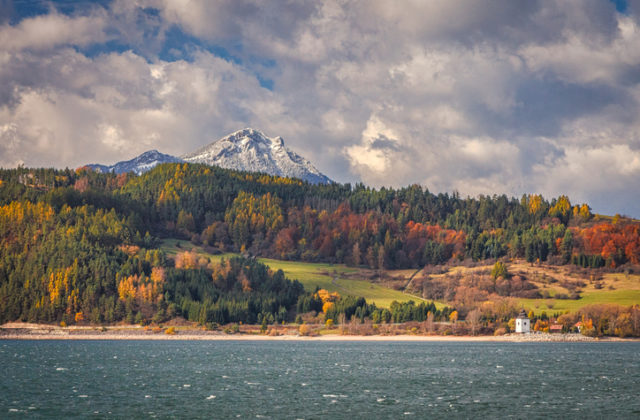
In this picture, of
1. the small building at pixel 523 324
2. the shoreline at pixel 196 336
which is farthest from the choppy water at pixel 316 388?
the small building at pixel 523 324

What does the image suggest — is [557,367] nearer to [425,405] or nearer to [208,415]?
[425,405]

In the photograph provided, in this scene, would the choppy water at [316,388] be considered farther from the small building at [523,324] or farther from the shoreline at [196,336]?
the small building at [523,324]

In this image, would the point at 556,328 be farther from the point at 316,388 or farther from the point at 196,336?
the point at 316,388

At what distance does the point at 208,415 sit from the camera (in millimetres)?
51406

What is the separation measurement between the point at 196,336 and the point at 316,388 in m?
123

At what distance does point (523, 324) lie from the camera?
7264 inches

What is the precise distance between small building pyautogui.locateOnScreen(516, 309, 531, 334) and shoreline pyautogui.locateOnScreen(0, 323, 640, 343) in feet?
8.65

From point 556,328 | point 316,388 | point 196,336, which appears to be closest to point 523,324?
point 556,328

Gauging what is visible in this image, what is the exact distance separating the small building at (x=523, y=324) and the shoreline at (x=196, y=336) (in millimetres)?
2638

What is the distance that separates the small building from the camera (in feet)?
604

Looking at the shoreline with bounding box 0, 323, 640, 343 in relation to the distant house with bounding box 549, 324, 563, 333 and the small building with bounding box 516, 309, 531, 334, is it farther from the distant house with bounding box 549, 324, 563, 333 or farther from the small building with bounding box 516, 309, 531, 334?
the distant house with bounding box 549, 324, 563, 333

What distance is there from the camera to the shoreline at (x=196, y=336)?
180750mm

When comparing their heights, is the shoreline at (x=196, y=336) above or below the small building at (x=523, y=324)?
below

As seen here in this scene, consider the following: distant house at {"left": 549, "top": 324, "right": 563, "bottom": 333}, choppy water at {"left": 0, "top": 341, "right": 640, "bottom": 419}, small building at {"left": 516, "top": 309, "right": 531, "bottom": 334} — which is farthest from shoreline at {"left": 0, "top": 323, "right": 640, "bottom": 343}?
choppy water at {"left": 0, "top": 341, "right": 640, "bottom": 419}
